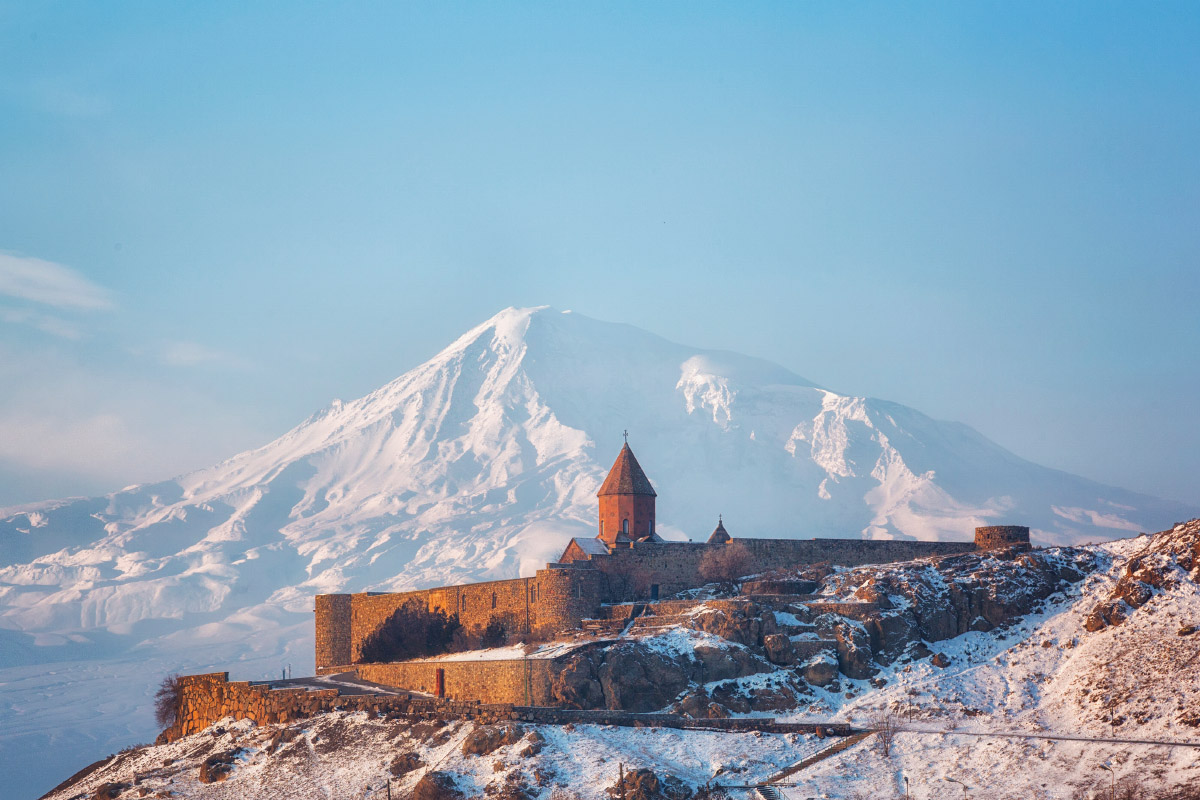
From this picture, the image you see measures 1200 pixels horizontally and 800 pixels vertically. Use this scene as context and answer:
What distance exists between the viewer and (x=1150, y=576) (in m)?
54.5

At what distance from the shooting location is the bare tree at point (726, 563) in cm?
6544

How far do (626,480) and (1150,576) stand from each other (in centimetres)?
2835

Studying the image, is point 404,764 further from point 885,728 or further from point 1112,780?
point 1112,780

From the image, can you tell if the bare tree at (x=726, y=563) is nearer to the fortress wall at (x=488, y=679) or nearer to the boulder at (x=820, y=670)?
the boulder at (x=820, y=670)

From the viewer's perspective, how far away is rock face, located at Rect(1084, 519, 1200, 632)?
5384cm

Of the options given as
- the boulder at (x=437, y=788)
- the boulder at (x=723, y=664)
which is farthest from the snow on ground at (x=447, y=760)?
the boulder at (x=723, y=664)

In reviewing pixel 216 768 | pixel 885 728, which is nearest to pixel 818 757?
pixel 885 728

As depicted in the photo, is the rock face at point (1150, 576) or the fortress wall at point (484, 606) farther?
the fortress wall at point (484, 606)

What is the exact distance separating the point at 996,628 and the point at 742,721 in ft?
43.7

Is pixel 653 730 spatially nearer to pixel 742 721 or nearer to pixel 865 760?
pixel 742 721

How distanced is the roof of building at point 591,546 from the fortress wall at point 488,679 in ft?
33.9

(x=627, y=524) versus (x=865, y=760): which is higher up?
(x=627, y=524)

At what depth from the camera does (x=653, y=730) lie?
50.0m

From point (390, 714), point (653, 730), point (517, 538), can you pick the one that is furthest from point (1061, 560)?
point (517, 538)
